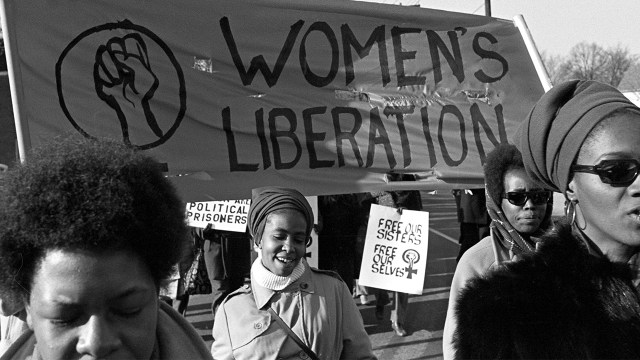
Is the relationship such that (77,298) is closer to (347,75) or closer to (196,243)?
(347,75)

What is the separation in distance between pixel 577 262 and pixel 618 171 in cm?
26

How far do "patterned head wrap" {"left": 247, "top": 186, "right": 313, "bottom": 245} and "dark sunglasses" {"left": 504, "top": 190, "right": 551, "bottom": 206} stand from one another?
42.7 inches

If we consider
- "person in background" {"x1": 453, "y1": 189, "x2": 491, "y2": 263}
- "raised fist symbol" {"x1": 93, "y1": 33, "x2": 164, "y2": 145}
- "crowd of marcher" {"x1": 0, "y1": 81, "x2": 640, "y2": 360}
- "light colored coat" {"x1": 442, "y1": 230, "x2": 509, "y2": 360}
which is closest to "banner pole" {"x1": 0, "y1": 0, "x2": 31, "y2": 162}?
"raised fist symbol" {"x1": 93, "y1": 33, "x2": 164, "y2": 145}

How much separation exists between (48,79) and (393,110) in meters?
2.09

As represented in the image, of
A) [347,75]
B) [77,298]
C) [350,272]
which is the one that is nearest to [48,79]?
[347,75]

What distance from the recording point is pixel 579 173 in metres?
1.99

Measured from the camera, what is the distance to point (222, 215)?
6840mm

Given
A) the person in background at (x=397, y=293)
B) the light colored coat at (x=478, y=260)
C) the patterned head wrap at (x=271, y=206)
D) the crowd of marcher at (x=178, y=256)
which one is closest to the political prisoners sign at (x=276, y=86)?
the patterned head wrap at (x=271, y=206)

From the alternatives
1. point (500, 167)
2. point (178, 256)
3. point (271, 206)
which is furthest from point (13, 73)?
point (500, 167)

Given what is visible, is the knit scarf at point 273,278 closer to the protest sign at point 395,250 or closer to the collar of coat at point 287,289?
the collar of coat at point 287,289

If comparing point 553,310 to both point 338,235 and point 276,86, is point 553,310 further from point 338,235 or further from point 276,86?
point 338,235

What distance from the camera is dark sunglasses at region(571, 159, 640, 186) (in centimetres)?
190

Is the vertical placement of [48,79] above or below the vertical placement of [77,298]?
above

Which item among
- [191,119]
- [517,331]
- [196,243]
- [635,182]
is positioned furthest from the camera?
[196,243]
